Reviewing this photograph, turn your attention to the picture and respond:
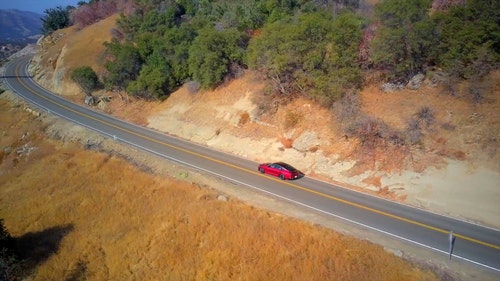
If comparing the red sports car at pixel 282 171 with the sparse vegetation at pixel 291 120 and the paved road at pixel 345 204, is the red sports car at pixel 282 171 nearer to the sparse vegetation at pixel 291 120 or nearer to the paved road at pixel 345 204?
the paved road at pixel 345 204

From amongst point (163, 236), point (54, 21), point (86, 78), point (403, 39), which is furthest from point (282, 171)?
point (54, 21)

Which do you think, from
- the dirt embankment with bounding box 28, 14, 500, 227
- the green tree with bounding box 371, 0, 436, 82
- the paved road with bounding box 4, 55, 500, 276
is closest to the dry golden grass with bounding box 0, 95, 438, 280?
the paved road with bounding box 4, 55, 500, 276

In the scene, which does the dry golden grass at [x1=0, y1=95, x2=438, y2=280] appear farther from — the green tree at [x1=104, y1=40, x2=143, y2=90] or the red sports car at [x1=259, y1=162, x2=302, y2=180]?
the green tree at [x1=104, y1=40, x2=143, y2=90]

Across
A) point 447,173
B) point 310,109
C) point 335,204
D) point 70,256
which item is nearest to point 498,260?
point 447,173

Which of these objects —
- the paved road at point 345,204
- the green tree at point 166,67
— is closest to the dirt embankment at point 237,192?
the paved road at point 345,204

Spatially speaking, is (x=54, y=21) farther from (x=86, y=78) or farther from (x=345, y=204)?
(x=345, y=204)

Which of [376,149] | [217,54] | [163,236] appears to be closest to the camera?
[163,236]
